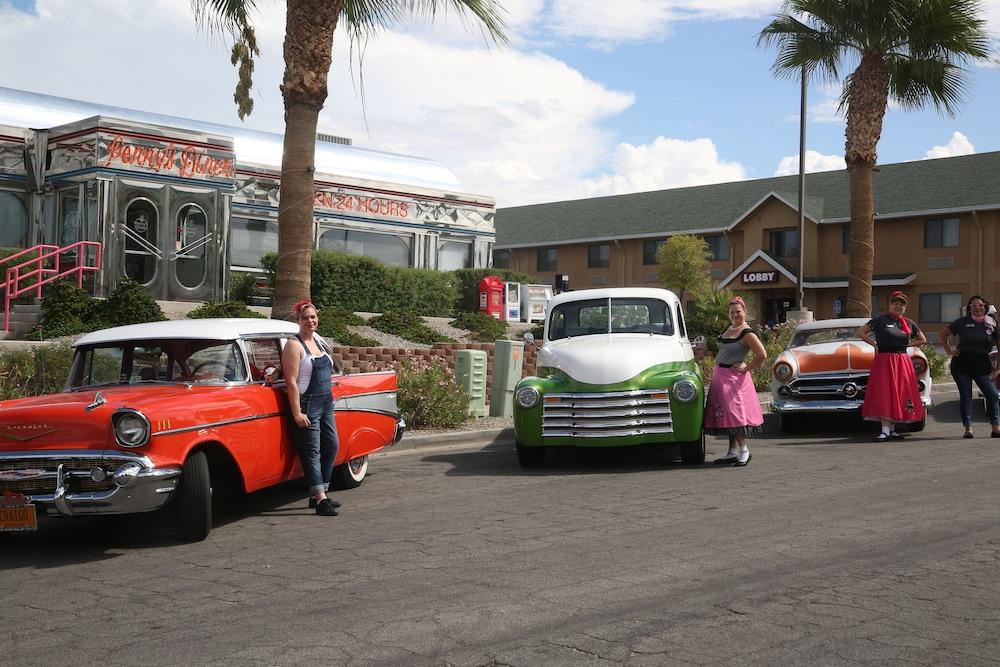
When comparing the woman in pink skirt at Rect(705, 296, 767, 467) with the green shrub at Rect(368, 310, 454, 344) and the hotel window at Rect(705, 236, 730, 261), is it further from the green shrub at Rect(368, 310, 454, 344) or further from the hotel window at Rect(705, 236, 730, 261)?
the hotel window at Rect(705, 236, 730, 261)

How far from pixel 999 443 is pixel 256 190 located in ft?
67.0

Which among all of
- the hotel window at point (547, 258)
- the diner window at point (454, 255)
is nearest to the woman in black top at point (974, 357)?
the diner window at point (454, 255)

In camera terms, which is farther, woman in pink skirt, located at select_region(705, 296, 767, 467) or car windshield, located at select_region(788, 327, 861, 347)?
car windshield, located at select_region(788, 327, 861, 347)

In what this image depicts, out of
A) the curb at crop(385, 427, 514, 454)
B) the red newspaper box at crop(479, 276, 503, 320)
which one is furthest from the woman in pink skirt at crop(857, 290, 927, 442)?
the red newspaper box at crop(479, 276, 503, 320)

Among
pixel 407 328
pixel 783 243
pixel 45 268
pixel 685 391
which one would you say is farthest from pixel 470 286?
pixel 783 243

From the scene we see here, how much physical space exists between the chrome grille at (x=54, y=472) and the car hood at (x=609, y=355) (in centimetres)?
520

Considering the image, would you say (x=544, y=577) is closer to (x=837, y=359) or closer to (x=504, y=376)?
(x=837, y=359)

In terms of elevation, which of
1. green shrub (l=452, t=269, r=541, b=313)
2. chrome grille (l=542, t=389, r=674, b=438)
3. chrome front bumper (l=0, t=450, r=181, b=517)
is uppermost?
green shrub (l=452, t=269, r=541, b=313)

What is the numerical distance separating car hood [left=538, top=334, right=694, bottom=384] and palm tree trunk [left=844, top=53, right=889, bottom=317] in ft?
40.9

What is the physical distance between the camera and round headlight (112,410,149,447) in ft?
22.6

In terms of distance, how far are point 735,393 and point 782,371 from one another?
3.22 metres

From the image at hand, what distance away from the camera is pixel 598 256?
5416cm

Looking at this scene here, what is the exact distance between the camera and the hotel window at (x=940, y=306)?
42.2 metres

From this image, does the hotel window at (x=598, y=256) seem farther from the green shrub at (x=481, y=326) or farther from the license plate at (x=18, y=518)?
the license plate at (x=18, y=518)
